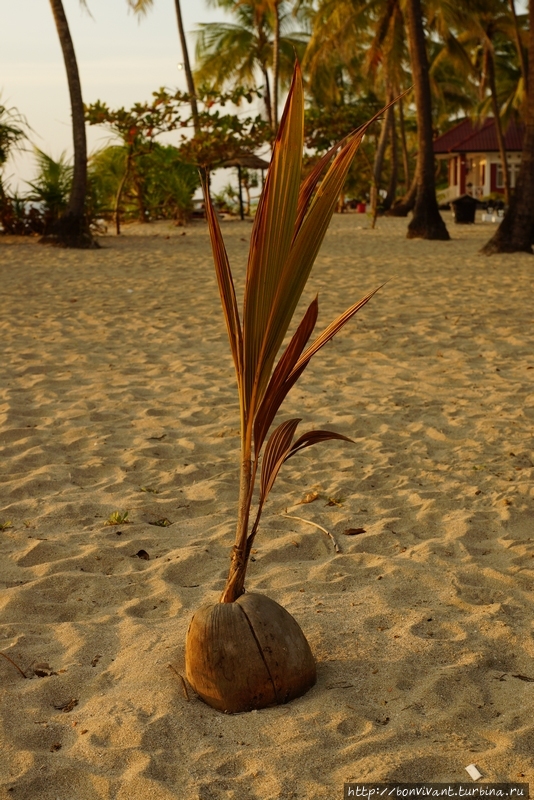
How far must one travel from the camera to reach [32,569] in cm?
288

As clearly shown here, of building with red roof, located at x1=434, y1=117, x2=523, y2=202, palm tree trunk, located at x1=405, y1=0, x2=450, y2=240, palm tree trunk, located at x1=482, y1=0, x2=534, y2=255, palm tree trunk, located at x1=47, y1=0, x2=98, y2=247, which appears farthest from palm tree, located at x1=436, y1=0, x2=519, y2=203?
palm tree trunk, located at x1=47, y1=0, x2=98, y2=247

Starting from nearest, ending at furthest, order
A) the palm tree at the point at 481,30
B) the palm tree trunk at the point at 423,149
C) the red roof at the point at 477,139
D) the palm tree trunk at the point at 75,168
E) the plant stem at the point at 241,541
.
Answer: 1. the plant stem at the point at 241,541
2. the palm tree trunk at the point at 75,168
3. the palm tree trunk at the point at 423,149
4. the palm tree at the point at 481,30
5. the red roof at the point at 477,139

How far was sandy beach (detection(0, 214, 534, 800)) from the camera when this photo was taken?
1879 millimetres

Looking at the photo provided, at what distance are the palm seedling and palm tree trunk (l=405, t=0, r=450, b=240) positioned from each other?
14.4 meters

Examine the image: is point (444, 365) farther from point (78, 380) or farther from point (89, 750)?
point (89, 750)

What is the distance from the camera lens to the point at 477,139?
3200cm

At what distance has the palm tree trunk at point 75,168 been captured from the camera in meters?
13.3

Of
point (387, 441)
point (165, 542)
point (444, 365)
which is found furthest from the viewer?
point (444, 365)

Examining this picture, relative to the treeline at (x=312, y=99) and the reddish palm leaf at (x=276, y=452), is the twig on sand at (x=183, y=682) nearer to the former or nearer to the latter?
the reddish palm leaf at (x=276, y=452)

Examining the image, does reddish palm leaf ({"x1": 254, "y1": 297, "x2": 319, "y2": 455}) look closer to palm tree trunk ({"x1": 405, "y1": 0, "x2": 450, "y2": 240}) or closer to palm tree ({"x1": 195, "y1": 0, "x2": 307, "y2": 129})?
palm tree trunk ({"x1": 405, "y1": 0, "x2": 450, "y2": 240})

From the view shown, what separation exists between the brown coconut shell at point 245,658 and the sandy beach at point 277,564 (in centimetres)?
5

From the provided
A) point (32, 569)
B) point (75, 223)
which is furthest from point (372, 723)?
point (75, 223)

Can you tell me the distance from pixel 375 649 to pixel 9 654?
3.36 ft

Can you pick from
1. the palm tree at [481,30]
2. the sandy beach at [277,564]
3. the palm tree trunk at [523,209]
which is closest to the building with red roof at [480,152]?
the palm tree at [481,30]
